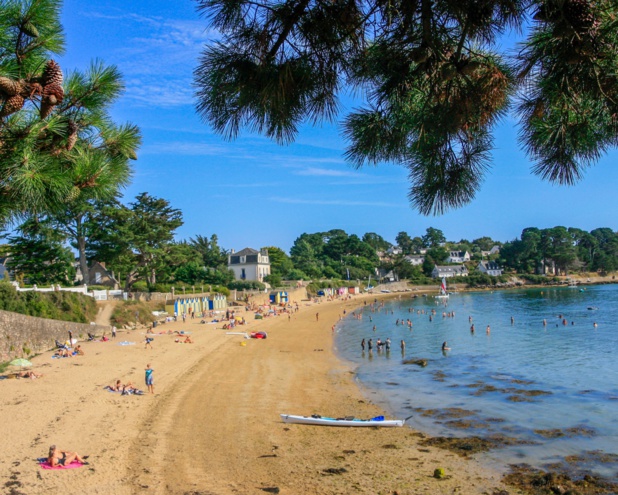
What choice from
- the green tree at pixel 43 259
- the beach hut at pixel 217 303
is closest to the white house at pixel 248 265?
the beach hut at pixel 217 303

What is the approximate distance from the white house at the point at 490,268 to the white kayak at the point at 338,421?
115m

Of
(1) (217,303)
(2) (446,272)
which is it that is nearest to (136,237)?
(1) (217,303)

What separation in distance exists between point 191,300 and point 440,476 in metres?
37.9

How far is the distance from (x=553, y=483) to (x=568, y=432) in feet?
12.6

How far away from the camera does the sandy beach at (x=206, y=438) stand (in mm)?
9594

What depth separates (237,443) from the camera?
1223 cm

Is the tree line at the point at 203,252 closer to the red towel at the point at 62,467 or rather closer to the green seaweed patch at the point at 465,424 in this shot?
the red towel at the point at 62,467

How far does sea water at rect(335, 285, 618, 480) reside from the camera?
40.6ft

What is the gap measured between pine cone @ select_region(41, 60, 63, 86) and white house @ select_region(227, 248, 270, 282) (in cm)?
7220

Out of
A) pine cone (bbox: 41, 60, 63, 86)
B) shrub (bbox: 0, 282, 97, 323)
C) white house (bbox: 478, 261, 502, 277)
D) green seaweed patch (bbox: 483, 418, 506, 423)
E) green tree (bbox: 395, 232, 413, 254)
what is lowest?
green seaweed patch (bbox: 483, 418, 506, 423)

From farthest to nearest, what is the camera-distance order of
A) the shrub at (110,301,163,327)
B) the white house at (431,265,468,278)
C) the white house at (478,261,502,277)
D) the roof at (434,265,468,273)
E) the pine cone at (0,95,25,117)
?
1. the white house at (478,261,502,277)
2. the roof at (434,265,468,273)
3. the white house at (431,265,468,278)
4. the shrub at (110,301,163,327)
5. the pine cone at (0,95,25,117)

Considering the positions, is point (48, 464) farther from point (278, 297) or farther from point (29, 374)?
point (278, 297)

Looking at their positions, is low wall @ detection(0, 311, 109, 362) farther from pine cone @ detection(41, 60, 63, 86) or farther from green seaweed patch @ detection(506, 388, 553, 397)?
green seaweed patch @ detection(506, 388, 553, 397)

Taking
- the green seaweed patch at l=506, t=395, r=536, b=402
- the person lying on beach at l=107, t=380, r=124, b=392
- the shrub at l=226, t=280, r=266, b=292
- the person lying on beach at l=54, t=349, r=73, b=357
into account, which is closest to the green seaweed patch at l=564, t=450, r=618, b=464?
the green seaweed patch at l=506, t=395, r=536, b=402
